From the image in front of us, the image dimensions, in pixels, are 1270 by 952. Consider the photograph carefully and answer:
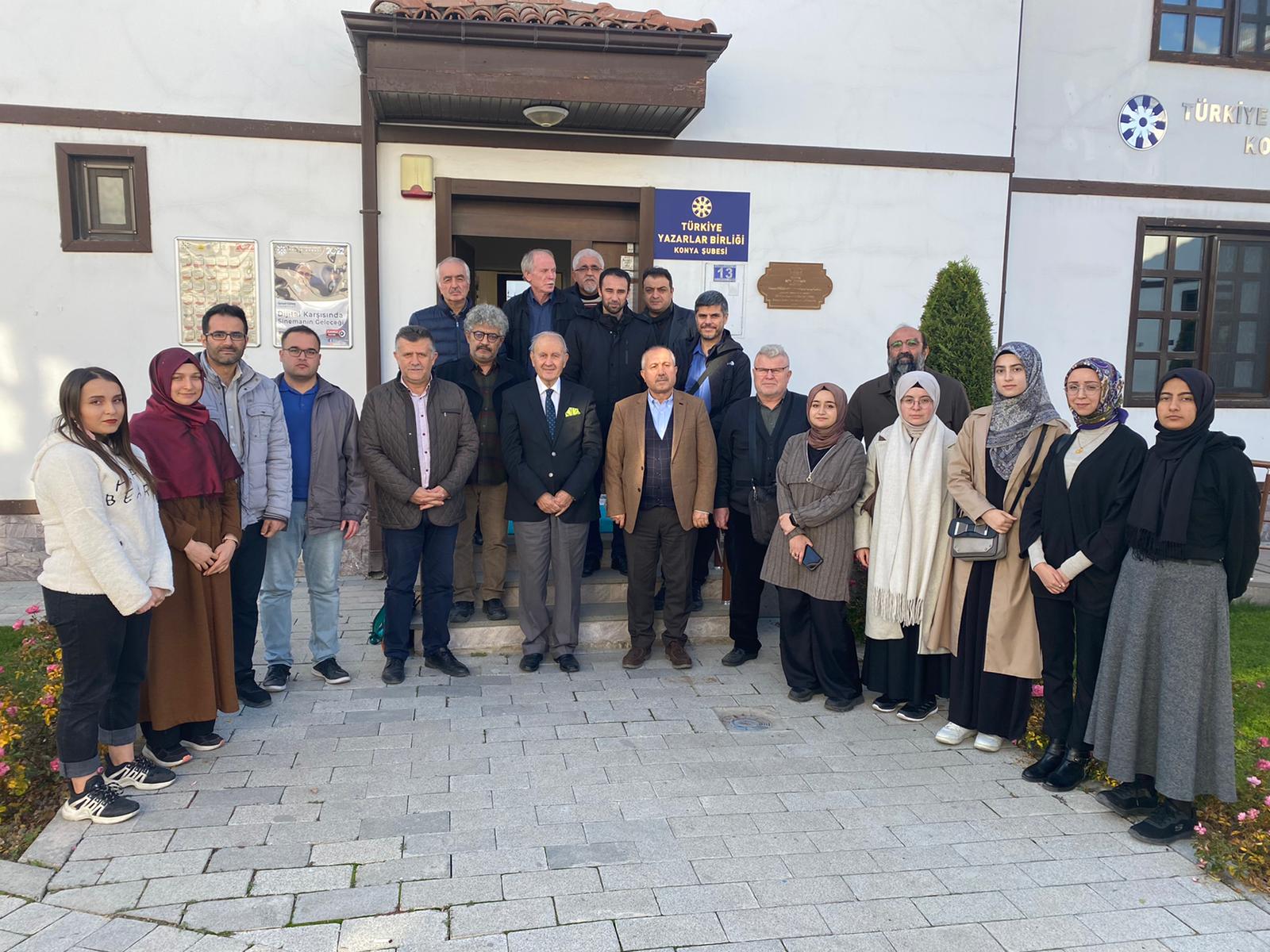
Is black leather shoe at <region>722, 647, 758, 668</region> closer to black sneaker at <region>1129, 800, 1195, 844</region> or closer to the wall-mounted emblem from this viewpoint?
black sneaker at <region>1129, 800, 1195, 844</region>

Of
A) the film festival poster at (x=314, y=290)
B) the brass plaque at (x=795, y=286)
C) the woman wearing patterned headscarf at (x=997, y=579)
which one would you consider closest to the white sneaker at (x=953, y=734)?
the woman wearing patterned headscarf at (x=997, y=579)

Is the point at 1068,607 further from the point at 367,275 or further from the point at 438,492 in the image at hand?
the point at 367,275

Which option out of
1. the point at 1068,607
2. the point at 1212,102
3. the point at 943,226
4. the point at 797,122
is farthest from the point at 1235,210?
the point at 1068,607

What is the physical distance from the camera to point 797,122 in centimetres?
768

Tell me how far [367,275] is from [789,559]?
424 cm

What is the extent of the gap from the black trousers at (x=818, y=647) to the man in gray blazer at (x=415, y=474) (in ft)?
6.39

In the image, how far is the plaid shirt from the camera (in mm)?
5629

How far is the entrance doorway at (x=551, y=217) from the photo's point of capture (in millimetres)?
7359

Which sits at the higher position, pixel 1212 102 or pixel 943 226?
pixel 1212 102

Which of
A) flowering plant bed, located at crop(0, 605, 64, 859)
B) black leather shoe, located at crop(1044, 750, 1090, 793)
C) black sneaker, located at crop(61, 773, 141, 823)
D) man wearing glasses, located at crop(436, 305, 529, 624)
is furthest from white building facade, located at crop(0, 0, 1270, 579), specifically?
black leather shoe, located at crop(1044, 750, 1090, 793)

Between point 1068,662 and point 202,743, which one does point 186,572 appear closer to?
point 202,743

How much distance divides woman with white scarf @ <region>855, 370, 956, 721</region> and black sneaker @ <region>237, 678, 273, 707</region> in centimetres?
331

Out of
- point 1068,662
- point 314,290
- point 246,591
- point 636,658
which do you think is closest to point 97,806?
point 246,591

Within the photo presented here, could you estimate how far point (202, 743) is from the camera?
4293mm
